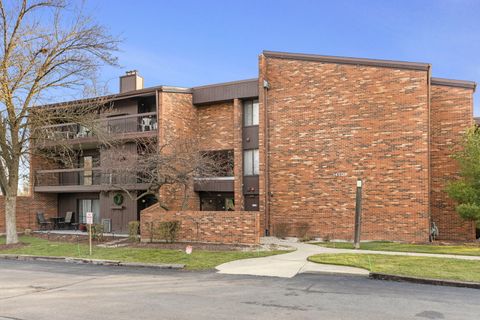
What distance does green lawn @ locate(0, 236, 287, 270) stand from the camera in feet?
40.0

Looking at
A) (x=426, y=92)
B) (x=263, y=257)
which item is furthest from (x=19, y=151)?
(x=426, y=92)

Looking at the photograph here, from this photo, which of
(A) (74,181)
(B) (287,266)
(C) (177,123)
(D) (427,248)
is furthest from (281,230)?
(A) (74,181)

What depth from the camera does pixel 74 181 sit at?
81.6 feet

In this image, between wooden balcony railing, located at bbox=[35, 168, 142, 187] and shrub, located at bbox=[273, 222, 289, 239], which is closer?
shrub, located at bbox=[273, 222, 289, 239]

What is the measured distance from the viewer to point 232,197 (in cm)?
→ 2177

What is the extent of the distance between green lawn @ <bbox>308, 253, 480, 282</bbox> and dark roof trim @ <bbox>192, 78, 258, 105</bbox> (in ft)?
34.3

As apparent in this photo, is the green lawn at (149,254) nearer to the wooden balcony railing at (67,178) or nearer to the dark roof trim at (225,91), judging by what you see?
the wooden balcony railing at (67,178)

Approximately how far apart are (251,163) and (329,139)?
4.40 metres

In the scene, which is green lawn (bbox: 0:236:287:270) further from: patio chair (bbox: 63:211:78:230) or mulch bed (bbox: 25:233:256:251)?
patio chair (bbox: 63:211:78:230)

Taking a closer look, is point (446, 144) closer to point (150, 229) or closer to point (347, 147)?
point (347, 147)

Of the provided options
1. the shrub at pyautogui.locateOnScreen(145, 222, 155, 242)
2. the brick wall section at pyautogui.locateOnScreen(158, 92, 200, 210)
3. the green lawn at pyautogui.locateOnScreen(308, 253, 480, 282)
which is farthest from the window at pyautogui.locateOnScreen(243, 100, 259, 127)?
the green lawn at pyautogui.locateOnScreen(308, 253, 480, 282)

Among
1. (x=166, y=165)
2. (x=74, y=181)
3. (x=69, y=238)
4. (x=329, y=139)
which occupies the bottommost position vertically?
(x=69, y=238)

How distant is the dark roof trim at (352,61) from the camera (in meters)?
16.8

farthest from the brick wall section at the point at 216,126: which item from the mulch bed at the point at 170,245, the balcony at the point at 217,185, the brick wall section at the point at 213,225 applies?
the mulch bed at the point at 170,245
